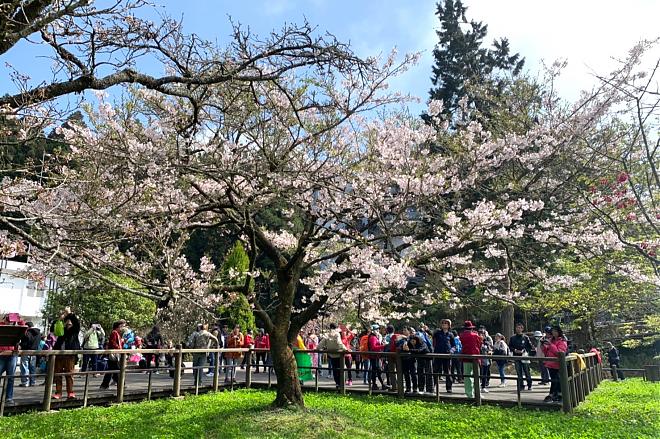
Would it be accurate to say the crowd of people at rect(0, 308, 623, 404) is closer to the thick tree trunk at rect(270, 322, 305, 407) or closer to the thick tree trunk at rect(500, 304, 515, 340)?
the thick tree trunk at rect(270, 322, 305, 407)

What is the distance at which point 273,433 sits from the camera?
7.54 m

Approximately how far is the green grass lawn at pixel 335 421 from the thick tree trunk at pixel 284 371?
10.9 inches

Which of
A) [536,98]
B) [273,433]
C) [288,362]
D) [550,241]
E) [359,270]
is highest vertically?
[536,98]

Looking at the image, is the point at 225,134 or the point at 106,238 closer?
→ the point at 106,238

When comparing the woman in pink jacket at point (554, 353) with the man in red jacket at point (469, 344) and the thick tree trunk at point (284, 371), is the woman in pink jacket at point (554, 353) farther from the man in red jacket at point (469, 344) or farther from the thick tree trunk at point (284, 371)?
the thick tree trunk at point (284, 371)

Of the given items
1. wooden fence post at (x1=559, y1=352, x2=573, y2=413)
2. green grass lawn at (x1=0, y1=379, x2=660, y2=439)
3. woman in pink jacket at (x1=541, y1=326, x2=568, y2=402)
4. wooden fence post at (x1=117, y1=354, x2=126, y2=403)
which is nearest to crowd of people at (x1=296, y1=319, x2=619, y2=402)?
woman in pink jacket at (x1=541, y1=326, x2=568, y2=402)

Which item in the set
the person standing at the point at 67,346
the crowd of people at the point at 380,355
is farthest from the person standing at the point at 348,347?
the person standing at the point at 67,346

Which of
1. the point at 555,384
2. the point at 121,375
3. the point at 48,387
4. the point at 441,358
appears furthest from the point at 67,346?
the point at 555,384

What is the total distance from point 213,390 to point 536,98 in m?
12.4

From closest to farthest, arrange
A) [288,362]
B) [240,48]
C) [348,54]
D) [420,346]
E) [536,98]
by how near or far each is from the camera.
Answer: [348,54], [240,48], [288,362], [420,346], [536,98]

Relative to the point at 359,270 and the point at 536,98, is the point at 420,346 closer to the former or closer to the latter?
the point at 359,270

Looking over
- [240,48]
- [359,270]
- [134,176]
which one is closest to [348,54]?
[240,48]

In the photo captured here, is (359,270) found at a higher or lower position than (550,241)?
lower

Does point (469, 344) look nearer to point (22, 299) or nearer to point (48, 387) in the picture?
point (48, 387)
